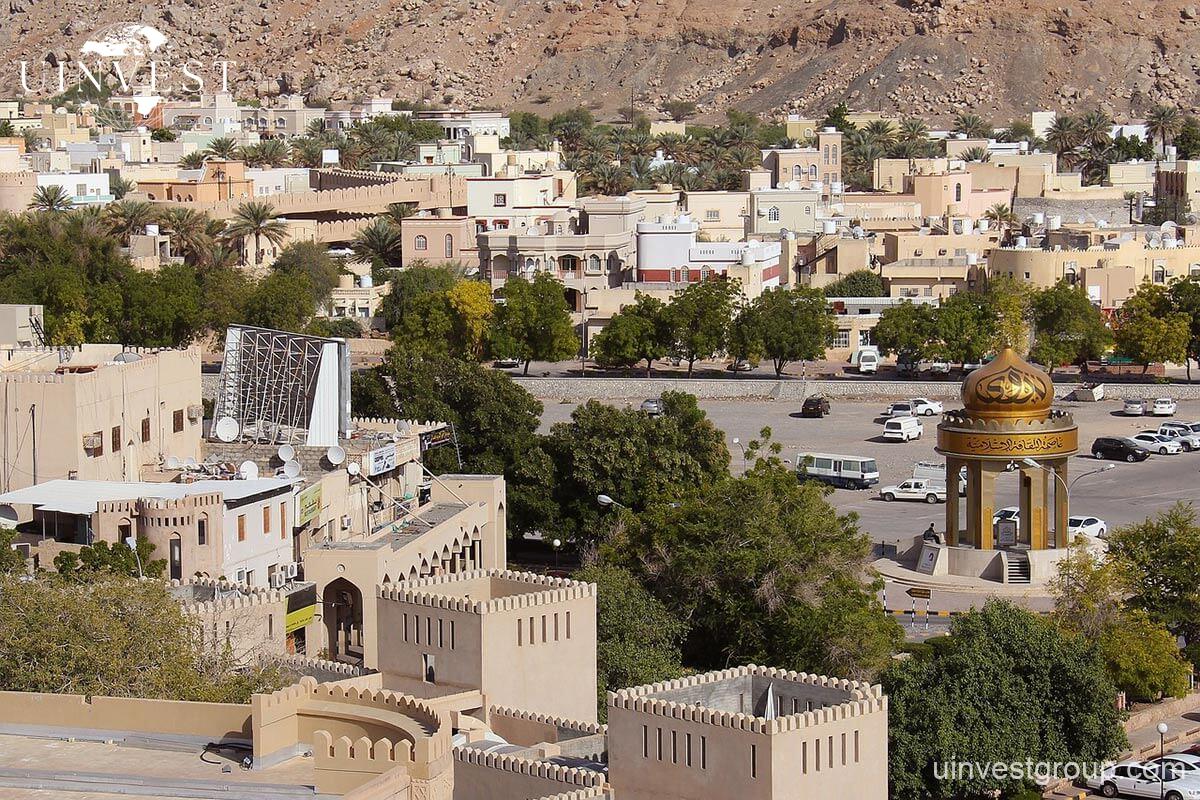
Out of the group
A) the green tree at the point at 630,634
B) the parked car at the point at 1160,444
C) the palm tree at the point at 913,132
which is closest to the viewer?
the green tree at the point at 630,634

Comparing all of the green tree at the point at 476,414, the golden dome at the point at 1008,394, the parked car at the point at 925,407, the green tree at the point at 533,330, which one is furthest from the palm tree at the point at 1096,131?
the golden dome at the point at 1008,394

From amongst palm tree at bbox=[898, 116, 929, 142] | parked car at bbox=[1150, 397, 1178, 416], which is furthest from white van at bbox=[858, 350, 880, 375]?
palm tree at bbox=[898, 116, 929, 142]

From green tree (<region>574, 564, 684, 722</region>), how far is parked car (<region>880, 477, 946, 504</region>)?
14209mm

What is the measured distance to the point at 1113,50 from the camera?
146250mm

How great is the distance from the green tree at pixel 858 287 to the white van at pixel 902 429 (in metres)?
17.7

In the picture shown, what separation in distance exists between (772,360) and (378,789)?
48.3 meters

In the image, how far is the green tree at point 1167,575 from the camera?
1495 inches

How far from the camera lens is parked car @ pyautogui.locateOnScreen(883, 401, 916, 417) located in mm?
60062

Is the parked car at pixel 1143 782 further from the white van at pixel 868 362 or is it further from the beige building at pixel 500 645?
the white van at pixel 868 362

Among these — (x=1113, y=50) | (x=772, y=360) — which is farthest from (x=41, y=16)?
(x=772, y=360)

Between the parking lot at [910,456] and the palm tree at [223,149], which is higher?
the palm tree at [223,149]

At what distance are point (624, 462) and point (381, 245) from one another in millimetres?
38446

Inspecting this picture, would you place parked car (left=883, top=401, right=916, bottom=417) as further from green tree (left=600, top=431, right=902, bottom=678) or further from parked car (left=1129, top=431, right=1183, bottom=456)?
green tree (left=600, top=431, right=902, bottom=678)

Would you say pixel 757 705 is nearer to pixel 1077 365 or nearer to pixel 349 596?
pixel 349 596
